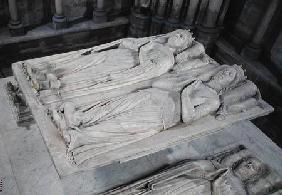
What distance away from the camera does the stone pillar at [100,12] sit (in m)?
7.29

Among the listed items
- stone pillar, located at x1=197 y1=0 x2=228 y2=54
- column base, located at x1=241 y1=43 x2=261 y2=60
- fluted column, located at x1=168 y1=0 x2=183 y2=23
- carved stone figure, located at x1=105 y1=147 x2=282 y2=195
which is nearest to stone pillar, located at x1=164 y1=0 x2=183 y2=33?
fluted column, located at x1=168 y1=0 x2=183 y2=23

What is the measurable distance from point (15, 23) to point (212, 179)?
4.82 metres

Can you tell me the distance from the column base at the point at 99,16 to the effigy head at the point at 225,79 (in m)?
3.54

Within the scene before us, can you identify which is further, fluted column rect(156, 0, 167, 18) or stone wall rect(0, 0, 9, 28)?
fluted column rect(156, 0, 167, 18)

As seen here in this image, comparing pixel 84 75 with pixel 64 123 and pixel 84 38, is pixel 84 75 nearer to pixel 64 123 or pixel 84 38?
pixel 64 123

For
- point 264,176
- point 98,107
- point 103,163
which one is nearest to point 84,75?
point 98,107

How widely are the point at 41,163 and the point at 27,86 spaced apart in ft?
3.49

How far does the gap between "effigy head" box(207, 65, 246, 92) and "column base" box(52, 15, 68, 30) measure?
144 inches

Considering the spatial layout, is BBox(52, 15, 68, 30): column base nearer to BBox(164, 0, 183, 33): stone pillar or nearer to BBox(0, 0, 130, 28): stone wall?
BBox(0, 0, 130, 28): stone wall

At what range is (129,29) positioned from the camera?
791cm

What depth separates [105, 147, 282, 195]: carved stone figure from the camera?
13.1ft

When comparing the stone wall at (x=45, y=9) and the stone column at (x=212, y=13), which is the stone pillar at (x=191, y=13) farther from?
the stone wall at (x=45, y=9)

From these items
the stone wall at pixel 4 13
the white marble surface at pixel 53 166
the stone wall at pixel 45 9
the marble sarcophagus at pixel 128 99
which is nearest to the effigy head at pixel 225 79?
the marble sarcophagus at pixel 128 99

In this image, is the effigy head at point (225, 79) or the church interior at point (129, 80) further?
the effigy head at point (225, 79)
